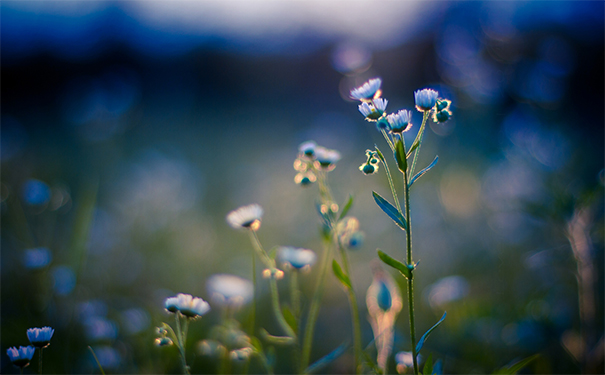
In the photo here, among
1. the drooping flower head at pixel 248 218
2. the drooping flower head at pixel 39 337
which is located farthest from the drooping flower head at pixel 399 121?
the drooping flower head at pixel 39 337

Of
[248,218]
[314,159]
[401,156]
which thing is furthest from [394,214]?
[248,218]

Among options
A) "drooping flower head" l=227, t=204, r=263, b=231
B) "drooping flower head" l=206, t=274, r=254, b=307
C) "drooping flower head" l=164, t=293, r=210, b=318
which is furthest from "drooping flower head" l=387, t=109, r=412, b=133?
"drooping flower head" l=206, t=274, r=254, b=307

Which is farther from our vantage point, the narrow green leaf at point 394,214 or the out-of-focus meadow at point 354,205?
the out-of-focus meadow at point 354,205

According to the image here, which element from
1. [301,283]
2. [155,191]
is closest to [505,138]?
[301,283]

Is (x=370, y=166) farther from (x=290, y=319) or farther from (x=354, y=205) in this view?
(x=354, y=205)

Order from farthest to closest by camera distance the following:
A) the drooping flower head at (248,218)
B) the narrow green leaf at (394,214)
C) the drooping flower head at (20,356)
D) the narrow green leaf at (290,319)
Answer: the drooping flower head at (248,218), the narrow green leaf at (290,319), the drooping flower head at (20,356), the narrow green leaf at (394,214)

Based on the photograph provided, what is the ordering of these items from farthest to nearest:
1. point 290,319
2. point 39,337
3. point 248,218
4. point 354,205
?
point 354,205 → point 248,218 → point 290,319 → point 39,337

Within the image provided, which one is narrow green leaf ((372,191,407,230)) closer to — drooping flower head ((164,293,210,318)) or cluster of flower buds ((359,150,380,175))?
cluster of flower buds ((359,150,380,175))

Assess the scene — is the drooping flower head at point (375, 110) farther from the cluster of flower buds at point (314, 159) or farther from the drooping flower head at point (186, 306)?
the drooping flower head at point (186, 306)
